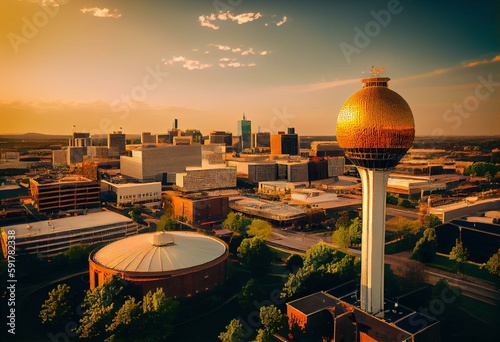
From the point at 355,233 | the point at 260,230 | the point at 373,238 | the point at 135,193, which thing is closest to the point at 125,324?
the point at 373,238

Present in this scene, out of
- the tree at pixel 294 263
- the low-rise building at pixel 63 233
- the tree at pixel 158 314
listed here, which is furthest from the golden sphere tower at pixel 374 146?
the low-rise building at pixel 63 233

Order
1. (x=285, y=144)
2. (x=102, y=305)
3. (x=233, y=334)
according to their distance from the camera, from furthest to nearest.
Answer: (x=285, y=144) → (x=102, y=305) → (x=233, y=334)

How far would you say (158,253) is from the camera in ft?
133

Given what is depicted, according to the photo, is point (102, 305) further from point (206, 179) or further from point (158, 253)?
point (206, 179)

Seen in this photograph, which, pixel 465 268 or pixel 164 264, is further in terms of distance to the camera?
pixel 465 268

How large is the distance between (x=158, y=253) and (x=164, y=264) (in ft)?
8.87

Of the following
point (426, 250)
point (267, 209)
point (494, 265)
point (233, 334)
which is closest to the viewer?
point (233, 334)

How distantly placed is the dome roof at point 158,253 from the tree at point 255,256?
3.12 meters

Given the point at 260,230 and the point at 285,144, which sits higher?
the point at 285,144

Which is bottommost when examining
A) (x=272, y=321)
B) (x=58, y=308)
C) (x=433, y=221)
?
(x=272, y=321)

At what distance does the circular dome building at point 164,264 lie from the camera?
121 ft

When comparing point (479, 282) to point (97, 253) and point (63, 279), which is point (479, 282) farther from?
point (63, 279)

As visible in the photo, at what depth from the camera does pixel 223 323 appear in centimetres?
3475

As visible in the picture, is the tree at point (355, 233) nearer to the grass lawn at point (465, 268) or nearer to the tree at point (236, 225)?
the grass lawn at point (465, 268)
